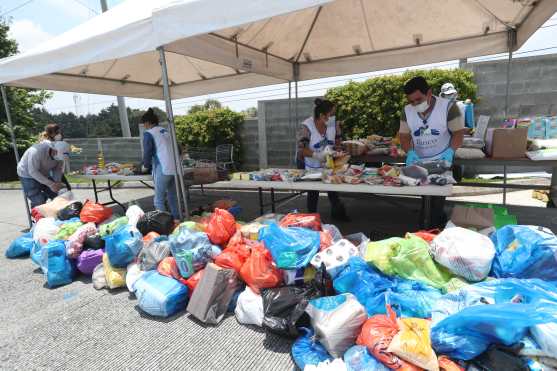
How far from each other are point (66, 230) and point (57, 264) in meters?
0.44

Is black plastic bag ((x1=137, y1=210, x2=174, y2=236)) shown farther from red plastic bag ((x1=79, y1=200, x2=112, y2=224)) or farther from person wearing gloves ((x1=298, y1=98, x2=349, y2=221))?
person wearing gloves ((x1=298, y1=98, x2=349, y2=221))

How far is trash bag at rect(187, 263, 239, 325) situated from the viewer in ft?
7.59

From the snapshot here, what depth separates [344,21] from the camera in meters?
4.18

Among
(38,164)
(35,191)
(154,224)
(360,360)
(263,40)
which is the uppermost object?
(263,40)

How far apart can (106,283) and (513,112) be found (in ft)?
24.4

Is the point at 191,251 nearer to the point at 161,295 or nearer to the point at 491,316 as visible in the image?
the point at 161,295

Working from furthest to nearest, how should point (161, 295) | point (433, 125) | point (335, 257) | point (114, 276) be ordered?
point (433, 125), point (114, 276), point (161, 295), point (335, 257)

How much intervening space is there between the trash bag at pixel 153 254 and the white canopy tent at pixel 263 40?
4.28ft

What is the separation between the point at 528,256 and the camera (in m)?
1.88

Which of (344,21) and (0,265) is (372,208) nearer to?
(344,21)

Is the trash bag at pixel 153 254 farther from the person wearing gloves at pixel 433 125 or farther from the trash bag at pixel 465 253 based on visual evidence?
the person wearing gloves at pixel 433 125

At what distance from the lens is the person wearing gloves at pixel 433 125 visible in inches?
116

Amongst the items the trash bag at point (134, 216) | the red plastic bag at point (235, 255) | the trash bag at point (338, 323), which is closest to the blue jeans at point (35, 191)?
the trash bag at point (134, 216)

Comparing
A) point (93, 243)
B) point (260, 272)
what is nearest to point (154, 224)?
point (93, 243)
